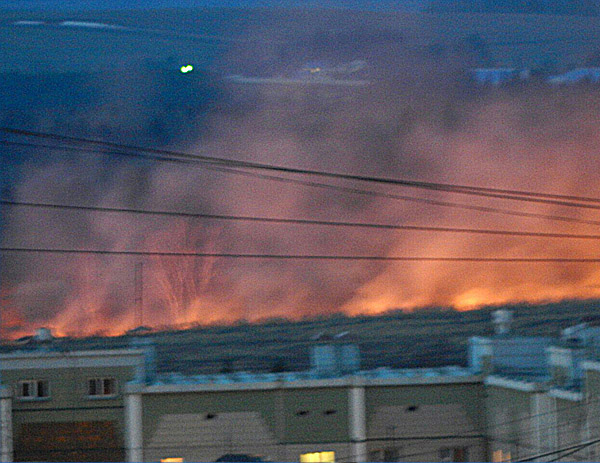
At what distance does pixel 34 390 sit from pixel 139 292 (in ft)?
1.55

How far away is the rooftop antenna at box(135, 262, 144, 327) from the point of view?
2.64 meters

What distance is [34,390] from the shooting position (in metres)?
2.57

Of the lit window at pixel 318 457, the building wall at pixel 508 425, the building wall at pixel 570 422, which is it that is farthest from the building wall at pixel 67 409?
the building wall at pixel 570 422

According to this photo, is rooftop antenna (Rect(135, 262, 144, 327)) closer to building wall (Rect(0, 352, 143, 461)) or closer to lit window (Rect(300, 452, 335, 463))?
building wall (Rect(0, 352, 143, 461))

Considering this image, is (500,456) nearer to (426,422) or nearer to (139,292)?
(426,422)

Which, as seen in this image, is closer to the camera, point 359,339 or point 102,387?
point 102,387

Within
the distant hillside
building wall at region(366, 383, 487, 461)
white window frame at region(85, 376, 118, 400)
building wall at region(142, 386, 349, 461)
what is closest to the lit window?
building wall at region(142, 386, 349, 461)

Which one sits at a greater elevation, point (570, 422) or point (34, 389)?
point (34, 389)

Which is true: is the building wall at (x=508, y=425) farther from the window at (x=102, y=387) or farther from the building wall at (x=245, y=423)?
the window at (x=102, y=387)

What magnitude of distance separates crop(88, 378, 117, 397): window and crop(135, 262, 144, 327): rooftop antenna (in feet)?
0.72

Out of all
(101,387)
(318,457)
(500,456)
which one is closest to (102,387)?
(101,387)

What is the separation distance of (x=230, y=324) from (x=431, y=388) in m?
0.75

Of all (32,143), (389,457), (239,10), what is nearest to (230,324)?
(389,457)

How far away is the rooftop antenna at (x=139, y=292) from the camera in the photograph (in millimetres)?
2643
